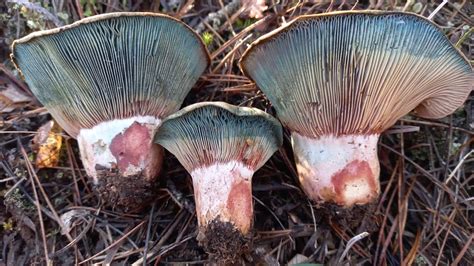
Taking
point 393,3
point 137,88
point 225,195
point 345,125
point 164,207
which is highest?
point 393,3

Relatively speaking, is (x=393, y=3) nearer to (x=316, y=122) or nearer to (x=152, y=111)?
(x=316, y=122)


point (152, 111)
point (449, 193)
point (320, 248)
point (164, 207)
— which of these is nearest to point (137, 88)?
point (152, 111)

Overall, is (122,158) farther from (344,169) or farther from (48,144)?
(344,169)

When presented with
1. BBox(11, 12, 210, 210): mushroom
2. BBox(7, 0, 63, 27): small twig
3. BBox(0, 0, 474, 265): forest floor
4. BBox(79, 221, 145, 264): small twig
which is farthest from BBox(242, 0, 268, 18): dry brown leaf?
BBox(79, 221, 145, 264): small twig

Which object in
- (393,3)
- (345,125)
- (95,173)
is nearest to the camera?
(345,125)

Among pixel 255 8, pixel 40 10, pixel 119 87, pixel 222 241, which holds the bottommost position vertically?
pixel 222 241

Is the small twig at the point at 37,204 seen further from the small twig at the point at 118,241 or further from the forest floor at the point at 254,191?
the small twig at the point at 118,241

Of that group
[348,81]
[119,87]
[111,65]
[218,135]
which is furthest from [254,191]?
[111,65]
